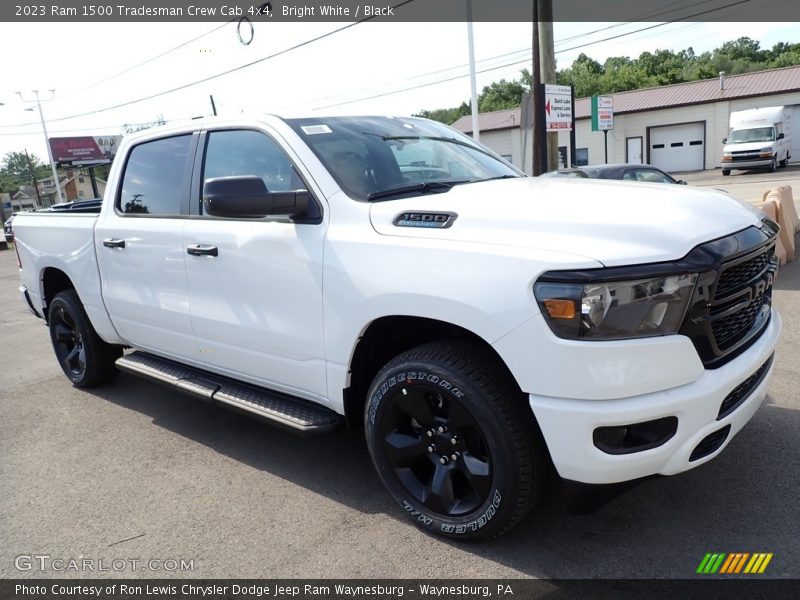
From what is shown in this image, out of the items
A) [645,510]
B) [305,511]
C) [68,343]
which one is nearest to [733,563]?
[645,510]

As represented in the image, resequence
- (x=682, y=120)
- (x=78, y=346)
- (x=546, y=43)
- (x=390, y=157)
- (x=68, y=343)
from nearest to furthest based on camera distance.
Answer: (x=390, y=157) < (x=78, y=346) < (x=68, y=343) < (x=546, y=43) < (x=682, y=120)

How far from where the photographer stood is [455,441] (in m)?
2.66

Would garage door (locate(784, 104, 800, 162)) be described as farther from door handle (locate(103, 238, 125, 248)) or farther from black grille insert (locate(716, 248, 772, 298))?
door handle (locate(103, 238, 125, 248))

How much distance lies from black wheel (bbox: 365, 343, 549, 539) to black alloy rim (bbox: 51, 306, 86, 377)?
3.34 m

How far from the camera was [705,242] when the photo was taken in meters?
2.30

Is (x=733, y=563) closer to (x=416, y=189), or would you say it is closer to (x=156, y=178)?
(x=416, y=189)

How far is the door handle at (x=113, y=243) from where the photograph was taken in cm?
411

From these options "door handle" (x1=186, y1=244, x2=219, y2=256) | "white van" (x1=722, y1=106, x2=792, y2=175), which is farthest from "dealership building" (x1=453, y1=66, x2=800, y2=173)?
"door handle" (x1=186, y1=244, x2=219, y2=256)

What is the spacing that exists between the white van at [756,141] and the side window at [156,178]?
31.9 metres

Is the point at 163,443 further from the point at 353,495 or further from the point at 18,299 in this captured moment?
the point at 18,299

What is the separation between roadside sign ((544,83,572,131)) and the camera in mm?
12156

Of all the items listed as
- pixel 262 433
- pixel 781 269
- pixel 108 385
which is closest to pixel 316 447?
pixel 262 433

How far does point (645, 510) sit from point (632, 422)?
39.1 inches

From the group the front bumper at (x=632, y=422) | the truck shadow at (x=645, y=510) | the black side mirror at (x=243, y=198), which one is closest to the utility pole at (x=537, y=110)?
the truck shadow at (x=645, y=510)
